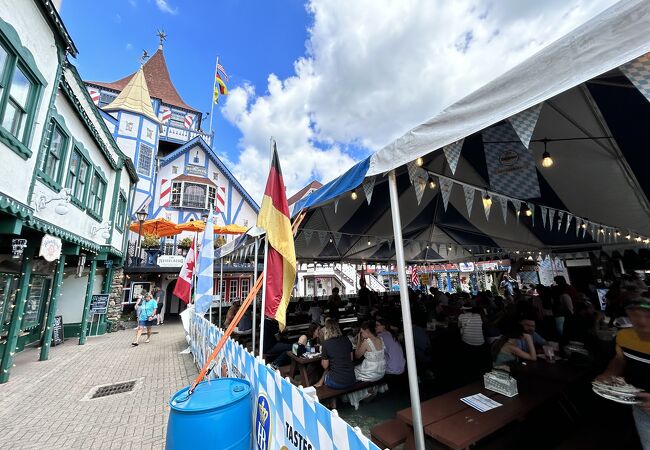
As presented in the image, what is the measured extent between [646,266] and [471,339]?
12.6m

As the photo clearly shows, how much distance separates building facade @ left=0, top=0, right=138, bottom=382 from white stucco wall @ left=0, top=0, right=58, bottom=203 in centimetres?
2

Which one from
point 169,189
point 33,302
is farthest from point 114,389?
point 169,189

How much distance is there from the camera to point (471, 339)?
5.18 metres

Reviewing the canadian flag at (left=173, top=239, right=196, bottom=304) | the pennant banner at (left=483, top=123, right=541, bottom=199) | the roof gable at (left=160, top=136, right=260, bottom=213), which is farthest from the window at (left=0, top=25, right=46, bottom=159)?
the roof gable at (left=160, top=136, right=260, bottom=213)

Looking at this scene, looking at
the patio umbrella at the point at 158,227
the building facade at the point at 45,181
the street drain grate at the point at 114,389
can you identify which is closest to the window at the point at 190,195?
the patio umbrella at the point at 158,227

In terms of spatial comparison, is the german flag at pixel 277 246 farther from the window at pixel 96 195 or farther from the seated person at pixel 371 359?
the window at pixel 96 195

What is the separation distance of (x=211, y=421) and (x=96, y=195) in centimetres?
1137

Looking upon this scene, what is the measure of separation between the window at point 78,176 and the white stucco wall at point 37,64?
2.70 meters

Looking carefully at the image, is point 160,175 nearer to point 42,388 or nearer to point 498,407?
point 42,388

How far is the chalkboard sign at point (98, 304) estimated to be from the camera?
10602 millimetres

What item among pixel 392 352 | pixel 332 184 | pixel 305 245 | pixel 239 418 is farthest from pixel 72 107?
pixel 392 352

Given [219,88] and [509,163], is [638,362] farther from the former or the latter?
[219,88]

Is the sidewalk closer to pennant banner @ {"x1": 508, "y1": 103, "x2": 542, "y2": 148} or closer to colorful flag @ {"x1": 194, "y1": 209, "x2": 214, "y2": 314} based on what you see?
colorful flag @ {"x1": 194, "y1": 209, "x2": 214, "y2": 314}

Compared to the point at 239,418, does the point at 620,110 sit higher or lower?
higher
